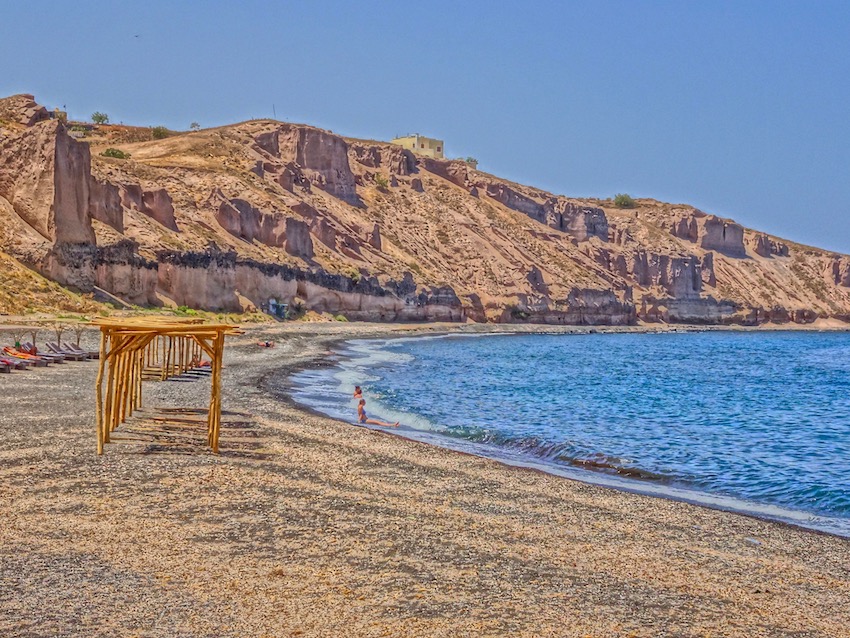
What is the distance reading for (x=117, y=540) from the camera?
876cm

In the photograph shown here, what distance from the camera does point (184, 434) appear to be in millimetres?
15609

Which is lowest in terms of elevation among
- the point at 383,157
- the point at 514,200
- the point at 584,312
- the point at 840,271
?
the point at 584,312

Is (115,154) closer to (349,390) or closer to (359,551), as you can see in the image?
(349,390)

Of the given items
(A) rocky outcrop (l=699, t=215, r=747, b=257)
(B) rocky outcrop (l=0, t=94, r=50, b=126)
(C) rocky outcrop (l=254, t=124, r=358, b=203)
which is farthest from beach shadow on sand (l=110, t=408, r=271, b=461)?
(A) rocky outcrop (l=699, t=215, r=747, b=257)

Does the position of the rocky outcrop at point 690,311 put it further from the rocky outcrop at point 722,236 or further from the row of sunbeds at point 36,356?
the row of sunbeds at point 36,356

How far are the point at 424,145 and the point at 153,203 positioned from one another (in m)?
75.0

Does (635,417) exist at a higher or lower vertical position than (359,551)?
lower

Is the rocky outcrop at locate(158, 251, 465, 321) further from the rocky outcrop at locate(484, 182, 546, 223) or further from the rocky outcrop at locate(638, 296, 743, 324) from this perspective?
the rocky outcrop at locate(638, 296, 743, 324)

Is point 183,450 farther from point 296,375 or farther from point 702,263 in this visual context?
point 702,263

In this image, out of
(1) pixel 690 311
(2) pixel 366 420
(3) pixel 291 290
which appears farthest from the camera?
(1) pixel 690 311

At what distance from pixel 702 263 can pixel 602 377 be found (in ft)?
315

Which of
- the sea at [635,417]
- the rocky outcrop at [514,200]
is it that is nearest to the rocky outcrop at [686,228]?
the rocky outcrop at [514,200]

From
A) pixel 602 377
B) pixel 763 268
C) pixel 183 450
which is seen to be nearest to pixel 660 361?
pixel 602 377

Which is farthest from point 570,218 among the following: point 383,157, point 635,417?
point 635,417
